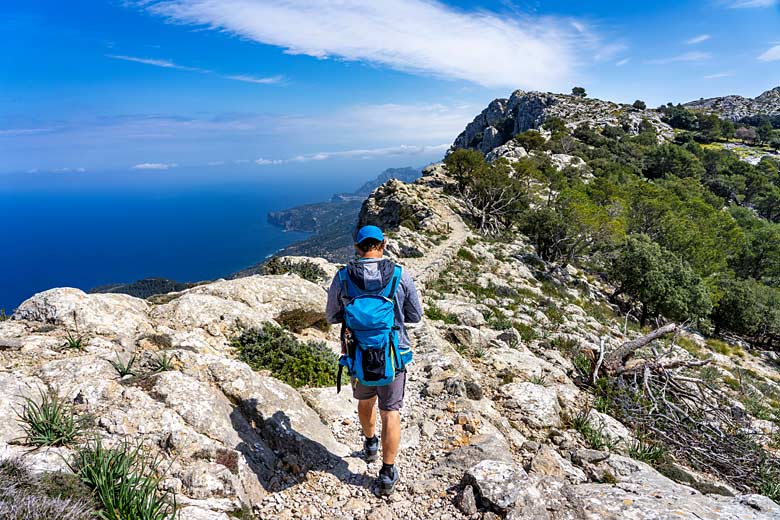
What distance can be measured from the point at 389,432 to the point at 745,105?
688ft

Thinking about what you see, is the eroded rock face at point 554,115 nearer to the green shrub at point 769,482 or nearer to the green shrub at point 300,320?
the green shrub at point 300,320

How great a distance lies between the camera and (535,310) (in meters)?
17.2

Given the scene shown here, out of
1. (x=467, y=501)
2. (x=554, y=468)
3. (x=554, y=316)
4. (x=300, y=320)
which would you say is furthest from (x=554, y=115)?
(x=467, y=501)

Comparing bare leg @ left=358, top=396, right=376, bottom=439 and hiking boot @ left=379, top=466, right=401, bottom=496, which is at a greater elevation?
bare leg @ left=358, top=396, right=376, bottom=439

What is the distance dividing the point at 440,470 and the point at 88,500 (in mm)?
4058

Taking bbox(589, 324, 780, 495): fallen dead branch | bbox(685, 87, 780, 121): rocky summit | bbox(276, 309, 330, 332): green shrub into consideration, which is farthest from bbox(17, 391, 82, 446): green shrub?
bbox(685, 87, 780, 121): rocky summit

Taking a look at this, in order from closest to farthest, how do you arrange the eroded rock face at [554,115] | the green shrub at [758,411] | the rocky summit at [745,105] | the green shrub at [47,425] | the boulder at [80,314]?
the green shrub at [47,425] < the boulder at [80,314] < the green shrub at [758,411] < the eroded rock face at [554,115] < the rocky summit at [745,105]

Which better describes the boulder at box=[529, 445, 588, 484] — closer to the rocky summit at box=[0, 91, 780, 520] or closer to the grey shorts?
the rocky summit at box=[0, 91, 780, 520]

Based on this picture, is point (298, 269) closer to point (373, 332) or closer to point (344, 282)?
point (344, 282)

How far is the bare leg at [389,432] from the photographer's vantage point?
4629mm

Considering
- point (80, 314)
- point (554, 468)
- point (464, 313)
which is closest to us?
point (554, 468)

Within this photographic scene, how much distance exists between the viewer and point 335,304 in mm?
4684

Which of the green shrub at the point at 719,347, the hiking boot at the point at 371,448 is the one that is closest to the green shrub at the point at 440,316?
the hiking boot at the point at 371,448

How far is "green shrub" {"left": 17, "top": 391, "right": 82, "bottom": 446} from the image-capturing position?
11.7ft
